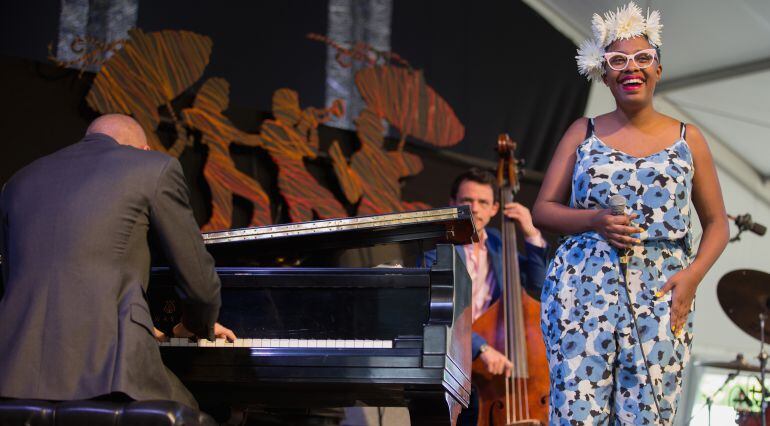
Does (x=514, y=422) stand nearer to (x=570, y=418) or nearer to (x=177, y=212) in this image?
(x=570, y=418)

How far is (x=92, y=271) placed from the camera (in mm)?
2191

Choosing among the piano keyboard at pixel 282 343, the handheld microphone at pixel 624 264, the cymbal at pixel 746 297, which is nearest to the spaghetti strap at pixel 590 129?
the handheld microphone at pixel 624 264

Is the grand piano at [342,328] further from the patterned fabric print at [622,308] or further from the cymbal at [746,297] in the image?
the cymbal at [746,297]

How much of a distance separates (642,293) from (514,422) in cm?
166

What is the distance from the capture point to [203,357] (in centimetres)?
262

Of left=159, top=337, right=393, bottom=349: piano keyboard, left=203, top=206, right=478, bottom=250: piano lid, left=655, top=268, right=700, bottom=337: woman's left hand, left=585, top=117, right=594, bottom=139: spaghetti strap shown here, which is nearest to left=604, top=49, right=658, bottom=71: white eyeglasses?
left=585, top=117, right=594, bottom=139: spaghetti strap

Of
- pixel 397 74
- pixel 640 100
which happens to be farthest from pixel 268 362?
pixel 397 74

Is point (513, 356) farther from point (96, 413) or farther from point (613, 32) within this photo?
point (96, 413)

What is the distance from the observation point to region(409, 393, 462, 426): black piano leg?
98.9 inches

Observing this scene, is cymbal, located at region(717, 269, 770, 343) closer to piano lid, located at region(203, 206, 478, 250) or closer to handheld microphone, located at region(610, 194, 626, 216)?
piano lid, located at region(203, 206, 478, 250)

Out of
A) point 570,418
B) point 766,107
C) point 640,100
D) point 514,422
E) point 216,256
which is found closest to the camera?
point 570,418

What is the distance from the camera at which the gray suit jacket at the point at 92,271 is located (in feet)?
7.07

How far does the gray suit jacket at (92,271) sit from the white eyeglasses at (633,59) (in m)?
1.16

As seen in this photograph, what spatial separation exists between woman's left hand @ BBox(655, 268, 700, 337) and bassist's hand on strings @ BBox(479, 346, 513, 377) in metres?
1.62
